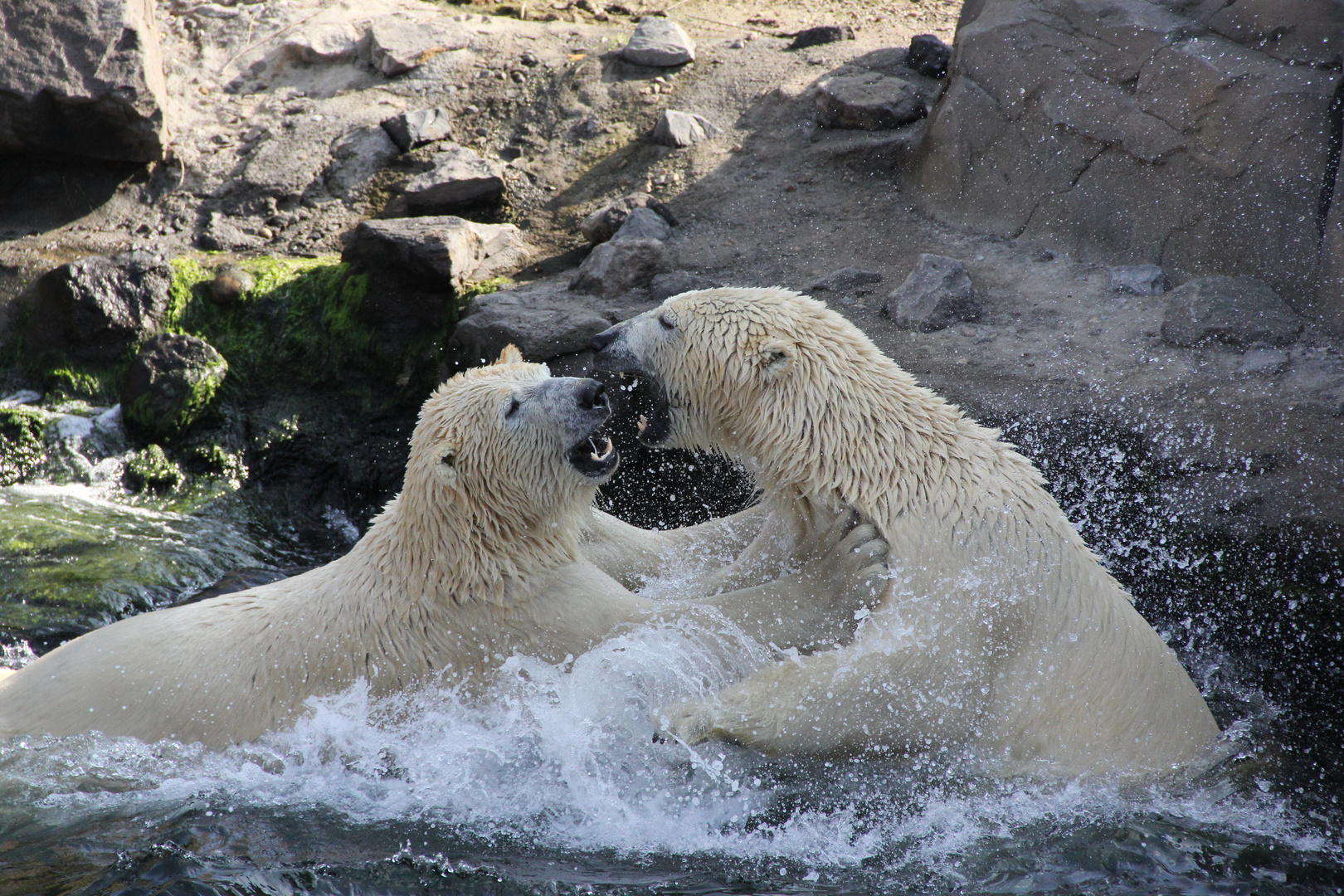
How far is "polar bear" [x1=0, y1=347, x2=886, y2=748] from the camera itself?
394 centimetres

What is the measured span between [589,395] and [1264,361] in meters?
3.88

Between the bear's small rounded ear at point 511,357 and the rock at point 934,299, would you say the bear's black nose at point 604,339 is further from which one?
the rock at point 934,299

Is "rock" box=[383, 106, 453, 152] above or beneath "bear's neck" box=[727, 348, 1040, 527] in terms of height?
above

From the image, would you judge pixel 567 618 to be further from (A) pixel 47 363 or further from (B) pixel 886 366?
(A) pixel 47 363

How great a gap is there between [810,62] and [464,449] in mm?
7034

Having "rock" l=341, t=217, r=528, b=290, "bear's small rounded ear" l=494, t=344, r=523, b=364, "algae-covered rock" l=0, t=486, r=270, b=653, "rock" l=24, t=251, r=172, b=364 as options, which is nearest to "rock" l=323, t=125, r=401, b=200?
"rock" l=341, t=217, r=528, b=290

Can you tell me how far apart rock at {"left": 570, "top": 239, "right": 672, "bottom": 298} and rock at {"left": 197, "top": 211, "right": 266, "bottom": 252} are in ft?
9.37

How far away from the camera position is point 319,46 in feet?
31.8

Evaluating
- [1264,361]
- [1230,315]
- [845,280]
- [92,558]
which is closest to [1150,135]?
[1230,315]

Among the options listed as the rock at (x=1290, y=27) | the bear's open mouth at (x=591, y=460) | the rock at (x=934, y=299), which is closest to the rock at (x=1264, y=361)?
the rock at (x=934, y=299)

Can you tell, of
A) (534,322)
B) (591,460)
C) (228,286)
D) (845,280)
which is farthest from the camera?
(228,286)

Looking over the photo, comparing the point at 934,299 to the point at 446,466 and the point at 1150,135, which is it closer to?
the point at 1150,135

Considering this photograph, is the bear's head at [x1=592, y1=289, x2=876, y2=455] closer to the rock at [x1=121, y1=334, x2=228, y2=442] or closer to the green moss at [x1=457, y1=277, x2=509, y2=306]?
the green moss at [x1=457, y1=277, x2=509, y2=306]

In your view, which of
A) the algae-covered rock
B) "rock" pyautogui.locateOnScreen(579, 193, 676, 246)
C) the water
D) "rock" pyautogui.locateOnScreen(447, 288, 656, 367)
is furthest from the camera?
"rock" pyautogui.locateOnScreen(579, 193, 676, 246)
